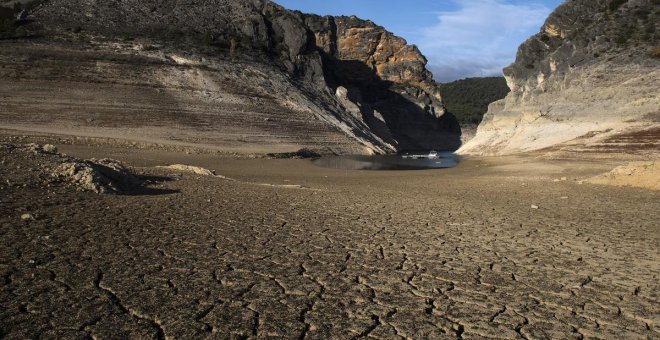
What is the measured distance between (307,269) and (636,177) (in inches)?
537

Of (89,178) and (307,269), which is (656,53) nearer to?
(307,269)

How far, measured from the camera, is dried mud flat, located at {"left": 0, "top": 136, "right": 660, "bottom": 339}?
377cm

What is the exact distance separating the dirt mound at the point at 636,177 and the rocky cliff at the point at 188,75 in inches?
1080

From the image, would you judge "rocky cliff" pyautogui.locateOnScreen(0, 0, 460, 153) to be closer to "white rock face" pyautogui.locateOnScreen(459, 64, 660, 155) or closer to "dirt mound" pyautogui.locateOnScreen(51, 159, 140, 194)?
→ "white rock face" pyautogui.locateOnScreen(459, 64, 660, 155)

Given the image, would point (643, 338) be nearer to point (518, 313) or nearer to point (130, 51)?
point (518, 313)

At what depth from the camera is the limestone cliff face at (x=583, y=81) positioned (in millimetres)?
33188

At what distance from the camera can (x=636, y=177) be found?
1459 cm

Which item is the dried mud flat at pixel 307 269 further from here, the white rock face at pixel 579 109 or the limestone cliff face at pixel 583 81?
the white rock face at pixel 579 109

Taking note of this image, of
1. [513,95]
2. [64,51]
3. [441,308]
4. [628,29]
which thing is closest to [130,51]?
[64,51]

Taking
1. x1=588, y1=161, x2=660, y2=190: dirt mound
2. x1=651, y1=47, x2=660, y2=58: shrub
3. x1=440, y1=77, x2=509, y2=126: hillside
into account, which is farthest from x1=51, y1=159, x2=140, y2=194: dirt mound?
x1=440, y1=77, x2=509, y2=126: hillside

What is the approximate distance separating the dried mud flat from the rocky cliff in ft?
95.5

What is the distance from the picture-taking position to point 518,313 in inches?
165

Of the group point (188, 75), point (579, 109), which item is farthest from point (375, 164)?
point (188, 75)

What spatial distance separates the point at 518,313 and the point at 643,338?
940 millimetres
